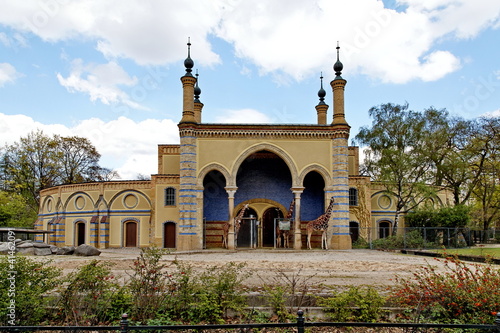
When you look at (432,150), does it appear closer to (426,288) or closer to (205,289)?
(426,288)

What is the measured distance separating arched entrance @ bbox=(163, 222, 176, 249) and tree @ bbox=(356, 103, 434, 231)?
14370 mm

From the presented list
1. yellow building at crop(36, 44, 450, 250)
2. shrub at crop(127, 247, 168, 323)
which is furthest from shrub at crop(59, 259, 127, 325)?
yellow building at crop(36, 44, 450, 250)

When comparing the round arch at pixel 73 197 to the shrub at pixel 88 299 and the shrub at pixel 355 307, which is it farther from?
the shrub at pixel 355 307

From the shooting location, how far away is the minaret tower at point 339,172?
23.4 metres

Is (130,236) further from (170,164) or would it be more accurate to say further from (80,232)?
(170,164)

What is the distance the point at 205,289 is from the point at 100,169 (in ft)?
140

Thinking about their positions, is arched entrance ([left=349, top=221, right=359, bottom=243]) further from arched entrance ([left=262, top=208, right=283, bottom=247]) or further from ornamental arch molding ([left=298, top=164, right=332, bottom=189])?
arched entrance ([left=262, top=208, right=283, bottom=247])

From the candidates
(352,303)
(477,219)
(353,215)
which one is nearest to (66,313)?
(352,303)

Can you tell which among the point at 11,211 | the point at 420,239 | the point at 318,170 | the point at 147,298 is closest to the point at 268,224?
the point at 318,170

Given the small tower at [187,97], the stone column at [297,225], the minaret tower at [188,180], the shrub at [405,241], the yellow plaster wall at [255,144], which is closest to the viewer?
the minaret tower at [188,180]

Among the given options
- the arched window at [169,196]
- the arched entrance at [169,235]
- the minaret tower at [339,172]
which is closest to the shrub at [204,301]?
the minaret tower at [339,172]

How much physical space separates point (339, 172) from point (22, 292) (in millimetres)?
19879

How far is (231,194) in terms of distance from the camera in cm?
2369

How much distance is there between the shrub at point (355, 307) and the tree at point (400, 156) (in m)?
20.0
